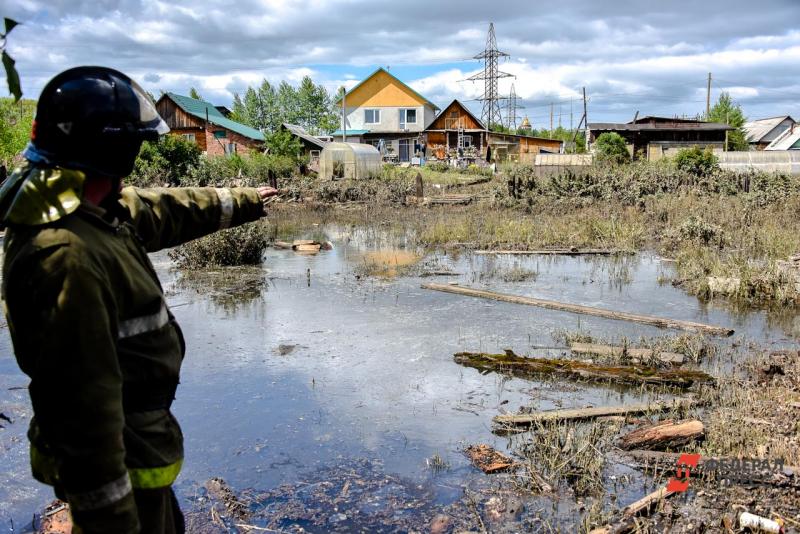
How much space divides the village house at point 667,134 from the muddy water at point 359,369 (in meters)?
32.6

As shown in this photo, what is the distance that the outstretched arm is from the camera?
2.79 meters

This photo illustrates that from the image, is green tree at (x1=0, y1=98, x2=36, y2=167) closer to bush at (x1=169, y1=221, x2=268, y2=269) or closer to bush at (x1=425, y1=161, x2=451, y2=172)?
bush at (x1=425, y1=161, x2=451, y2=172)

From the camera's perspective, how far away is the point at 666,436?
546cm

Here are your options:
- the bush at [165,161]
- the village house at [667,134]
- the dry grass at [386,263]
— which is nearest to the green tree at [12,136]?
the bush at [165,161]

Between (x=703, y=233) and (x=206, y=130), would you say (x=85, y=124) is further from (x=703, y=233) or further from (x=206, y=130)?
(x=206, y=130)

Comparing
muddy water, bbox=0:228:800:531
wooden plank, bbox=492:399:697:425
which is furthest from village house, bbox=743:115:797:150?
wooden plank, bbox=492:399:697:425

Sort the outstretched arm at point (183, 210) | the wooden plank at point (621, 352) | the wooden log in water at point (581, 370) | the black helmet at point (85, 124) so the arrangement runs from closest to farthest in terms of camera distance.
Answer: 1. the black helmet at point (85, 124)
2. the outstretched arm at point (183, 210)
3. the wooden log in water at point (581, 370)
4. the wooden plank at point (621, 352)

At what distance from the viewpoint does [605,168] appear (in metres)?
27.1

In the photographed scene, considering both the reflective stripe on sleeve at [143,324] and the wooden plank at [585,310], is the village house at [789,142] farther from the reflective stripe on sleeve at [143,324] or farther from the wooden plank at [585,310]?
the reflective stripe on sleeve at [143,324]

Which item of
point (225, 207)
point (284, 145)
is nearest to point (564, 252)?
point (225, 207)

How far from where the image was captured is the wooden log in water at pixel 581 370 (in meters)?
7.07

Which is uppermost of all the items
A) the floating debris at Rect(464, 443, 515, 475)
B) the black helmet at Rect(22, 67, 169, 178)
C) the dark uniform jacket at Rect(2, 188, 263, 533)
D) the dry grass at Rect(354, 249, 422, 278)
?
the black helmet at Rect(22, 67, 169, 178)

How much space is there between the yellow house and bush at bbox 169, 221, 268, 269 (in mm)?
41301

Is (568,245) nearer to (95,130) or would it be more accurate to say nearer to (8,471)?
(8,471)
